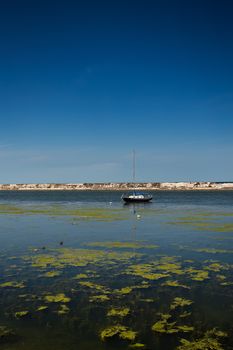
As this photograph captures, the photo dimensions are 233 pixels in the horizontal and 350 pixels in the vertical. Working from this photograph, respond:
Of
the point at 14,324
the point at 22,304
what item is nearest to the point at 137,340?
the point at 14,324

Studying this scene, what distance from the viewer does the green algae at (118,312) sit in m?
12.8

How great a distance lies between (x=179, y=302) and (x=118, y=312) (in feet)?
8.24

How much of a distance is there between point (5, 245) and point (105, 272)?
1112 cm

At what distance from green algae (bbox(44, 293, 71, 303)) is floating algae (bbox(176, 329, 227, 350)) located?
5.22 meters

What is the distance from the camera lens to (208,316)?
12.7 meters

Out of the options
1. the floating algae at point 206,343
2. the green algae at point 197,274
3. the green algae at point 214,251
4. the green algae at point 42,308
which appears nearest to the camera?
the floating algae at point 206,343

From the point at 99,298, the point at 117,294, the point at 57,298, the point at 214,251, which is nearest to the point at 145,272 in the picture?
the point at 117,294

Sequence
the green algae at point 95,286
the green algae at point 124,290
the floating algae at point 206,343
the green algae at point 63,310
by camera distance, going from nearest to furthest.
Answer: the floating algae at point 206,343
the green algae at point 63,310
the green algae at point 124,290
the green algae at point 95,286

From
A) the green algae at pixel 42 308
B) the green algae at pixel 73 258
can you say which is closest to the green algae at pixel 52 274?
the green algae at pixel 73 258

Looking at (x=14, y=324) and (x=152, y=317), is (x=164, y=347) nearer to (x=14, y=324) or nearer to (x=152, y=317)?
(x=152, y=317)

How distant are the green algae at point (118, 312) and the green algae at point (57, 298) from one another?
204 cm

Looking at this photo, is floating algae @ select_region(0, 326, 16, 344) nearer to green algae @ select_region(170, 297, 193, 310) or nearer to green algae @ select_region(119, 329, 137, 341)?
green algae @ select_region(119, 329, 137, 341)

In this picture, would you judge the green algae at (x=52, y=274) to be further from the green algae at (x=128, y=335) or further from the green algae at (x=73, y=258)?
the green algae at (x=128, y=335)

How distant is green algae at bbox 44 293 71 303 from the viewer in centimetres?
1429
